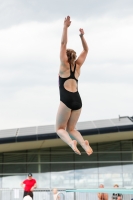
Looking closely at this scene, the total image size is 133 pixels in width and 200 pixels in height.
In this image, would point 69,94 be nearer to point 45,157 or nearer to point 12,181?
point 12,181

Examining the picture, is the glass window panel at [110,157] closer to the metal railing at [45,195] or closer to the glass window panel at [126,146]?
the glass window panel at [126,146]

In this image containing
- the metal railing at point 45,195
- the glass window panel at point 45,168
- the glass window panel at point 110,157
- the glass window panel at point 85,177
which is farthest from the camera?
the glass window panel at point 110,157

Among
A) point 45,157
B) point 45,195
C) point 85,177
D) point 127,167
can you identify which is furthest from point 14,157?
point 45,195

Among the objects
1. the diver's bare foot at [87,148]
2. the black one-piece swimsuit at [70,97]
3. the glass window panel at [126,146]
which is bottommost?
the diver's bare foot at [87,148]

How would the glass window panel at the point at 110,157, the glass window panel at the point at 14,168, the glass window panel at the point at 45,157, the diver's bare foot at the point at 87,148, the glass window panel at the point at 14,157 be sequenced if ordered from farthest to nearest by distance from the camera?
the glass window panel at the point at 45,157
the glass window panel at the point at 14,157
the glass window panel at the point at 110,157
the glass window panel at the point at 14,168
the diver's bare foot at the point at 87,148

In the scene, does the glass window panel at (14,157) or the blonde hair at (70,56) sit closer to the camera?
the blonde hair at (70,56)

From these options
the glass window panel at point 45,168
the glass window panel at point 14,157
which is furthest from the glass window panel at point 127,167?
the glass window panel at point 14,157

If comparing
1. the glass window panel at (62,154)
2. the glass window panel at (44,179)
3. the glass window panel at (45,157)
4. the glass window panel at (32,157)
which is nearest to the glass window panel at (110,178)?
the glass window panel at (62,154)

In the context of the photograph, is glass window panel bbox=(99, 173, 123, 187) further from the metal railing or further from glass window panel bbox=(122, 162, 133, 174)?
the metal railing

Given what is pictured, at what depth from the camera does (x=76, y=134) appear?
564cm

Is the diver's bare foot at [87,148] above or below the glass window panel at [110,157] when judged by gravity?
below

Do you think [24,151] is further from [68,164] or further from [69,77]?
[69,77]

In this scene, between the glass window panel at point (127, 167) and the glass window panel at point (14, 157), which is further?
the glass window panel at point (14, 157)

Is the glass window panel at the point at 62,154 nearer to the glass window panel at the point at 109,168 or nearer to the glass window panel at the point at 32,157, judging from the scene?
the glass window panel at the point at 32,157
